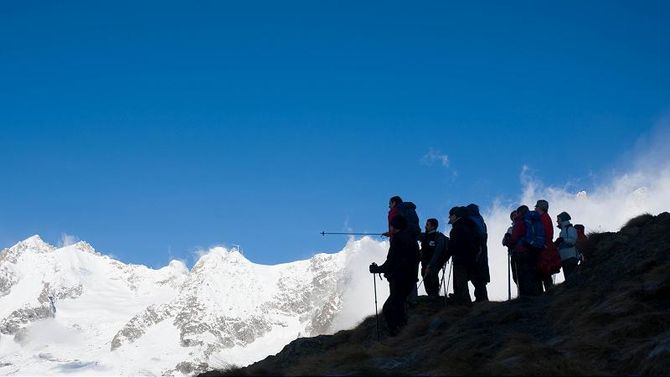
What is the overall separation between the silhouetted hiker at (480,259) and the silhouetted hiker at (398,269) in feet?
8.88

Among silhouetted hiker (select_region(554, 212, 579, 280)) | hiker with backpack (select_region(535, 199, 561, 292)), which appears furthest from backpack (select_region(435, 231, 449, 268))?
A: silhouetted hiker (select_region(554, 212, 579, 280))

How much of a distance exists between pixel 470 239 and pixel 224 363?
6260mm

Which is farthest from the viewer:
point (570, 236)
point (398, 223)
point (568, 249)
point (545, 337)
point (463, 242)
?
point (568, 249)

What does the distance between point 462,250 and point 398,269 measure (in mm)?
2702

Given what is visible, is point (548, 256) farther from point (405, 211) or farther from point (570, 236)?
point (405, 211)

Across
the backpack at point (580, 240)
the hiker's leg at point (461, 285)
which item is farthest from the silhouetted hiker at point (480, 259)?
the backpack at point (580, 240)

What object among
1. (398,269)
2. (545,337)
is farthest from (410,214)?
(545,337)

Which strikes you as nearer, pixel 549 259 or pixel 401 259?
pixel 401 259

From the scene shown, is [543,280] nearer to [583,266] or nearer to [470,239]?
[583,266]

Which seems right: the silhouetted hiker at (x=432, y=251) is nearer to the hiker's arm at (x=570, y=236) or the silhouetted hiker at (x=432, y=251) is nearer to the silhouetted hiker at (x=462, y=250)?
the silhouetted hiker at (x=462, y=250)

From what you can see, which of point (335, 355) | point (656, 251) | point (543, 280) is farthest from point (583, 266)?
point (335, 355)

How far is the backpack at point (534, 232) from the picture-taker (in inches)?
590

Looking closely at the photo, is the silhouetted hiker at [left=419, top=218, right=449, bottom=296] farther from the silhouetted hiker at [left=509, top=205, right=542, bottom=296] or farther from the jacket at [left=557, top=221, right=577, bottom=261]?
the jacket at [left=557, top=221, right=577, bottom=261]

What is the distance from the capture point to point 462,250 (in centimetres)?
1444
